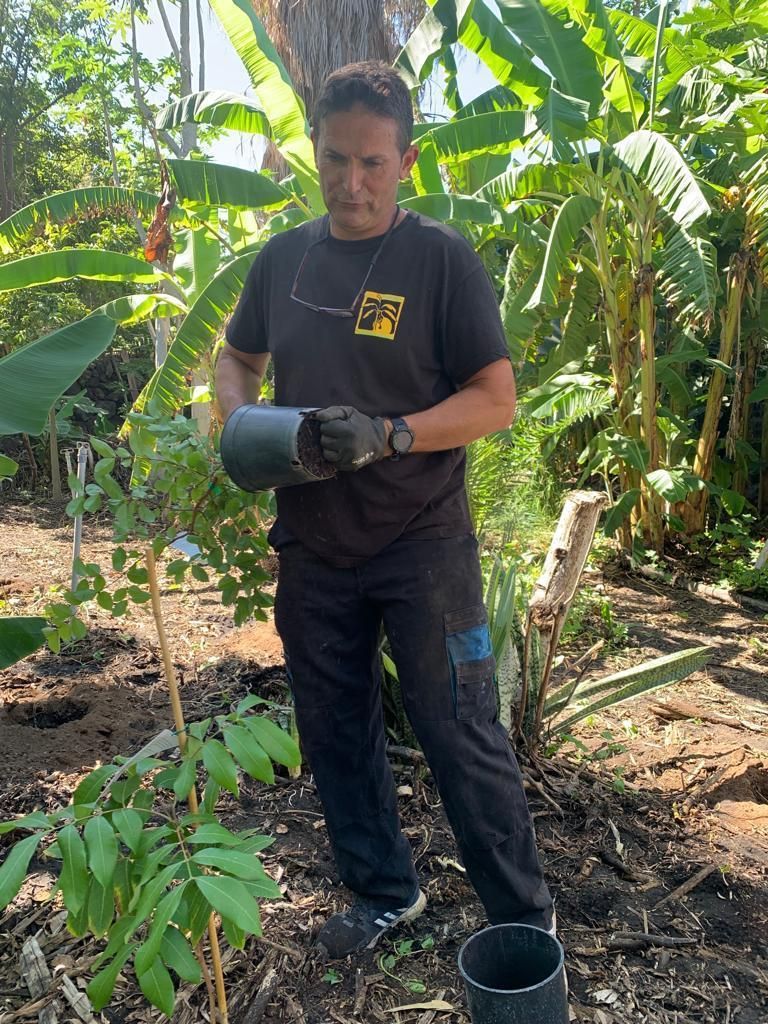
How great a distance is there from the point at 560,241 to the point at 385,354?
3.76 metres

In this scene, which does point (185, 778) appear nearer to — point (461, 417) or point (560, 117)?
point (461, 417)

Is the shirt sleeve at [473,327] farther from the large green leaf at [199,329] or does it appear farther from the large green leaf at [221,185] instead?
the large green leaf at [221,185]

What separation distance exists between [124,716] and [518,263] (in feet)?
13.8

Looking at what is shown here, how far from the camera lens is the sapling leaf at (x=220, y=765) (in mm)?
1286

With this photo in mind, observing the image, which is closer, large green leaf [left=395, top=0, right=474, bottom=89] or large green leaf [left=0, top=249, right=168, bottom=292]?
large green leaf [left=395, top=0, right=474, bottom=89]

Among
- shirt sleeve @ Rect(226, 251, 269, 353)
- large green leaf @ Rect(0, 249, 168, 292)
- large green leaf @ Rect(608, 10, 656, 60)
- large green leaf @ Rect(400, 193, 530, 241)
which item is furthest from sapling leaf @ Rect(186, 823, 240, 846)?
large green leaf @ Rect(608, 10, 656, 60)

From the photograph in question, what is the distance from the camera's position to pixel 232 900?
44.8 inches

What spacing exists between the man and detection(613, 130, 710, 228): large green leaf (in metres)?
3.24

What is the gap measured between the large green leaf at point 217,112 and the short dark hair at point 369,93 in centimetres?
398

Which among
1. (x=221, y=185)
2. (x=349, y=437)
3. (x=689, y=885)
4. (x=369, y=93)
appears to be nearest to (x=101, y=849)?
(x=349, y=437)

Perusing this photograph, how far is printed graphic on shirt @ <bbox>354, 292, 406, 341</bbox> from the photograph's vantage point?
185 cm

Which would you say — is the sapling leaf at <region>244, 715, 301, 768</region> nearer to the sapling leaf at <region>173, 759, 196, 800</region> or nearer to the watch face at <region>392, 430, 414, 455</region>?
the sapling leaf at <region>173, 759, 196, 800</region>

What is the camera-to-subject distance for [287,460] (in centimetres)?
174

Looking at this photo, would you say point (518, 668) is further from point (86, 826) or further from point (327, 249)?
point (86, 826)
